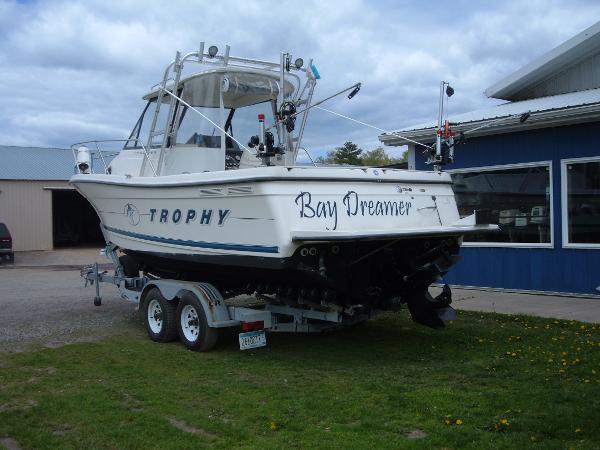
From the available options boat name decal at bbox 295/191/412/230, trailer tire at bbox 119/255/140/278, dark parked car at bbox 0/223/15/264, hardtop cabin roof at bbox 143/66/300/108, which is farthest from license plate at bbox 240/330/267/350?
dark parked car at bbox 0/223/15/264

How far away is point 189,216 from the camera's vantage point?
26.6 ft

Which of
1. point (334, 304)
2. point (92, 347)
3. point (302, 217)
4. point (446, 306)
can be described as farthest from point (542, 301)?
point (92, 347)

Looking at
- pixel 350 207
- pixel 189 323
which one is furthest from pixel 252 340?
pixel 350 207

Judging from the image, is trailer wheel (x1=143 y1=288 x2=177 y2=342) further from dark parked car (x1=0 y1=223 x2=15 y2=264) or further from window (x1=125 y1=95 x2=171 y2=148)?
dark parked car (x1=0 y1=223 x2=15 y2=264)

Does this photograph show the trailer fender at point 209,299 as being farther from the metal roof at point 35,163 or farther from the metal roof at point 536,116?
the metal roof at point 35,163

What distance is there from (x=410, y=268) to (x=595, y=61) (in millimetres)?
8002

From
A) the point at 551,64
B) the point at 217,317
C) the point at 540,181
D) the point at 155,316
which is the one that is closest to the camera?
the point at 217,317

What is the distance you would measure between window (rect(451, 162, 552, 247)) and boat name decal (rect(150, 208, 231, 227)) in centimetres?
549

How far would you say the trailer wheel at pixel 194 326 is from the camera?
8.16 m

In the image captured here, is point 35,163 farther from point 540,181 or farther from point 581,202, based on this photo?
point 581,202

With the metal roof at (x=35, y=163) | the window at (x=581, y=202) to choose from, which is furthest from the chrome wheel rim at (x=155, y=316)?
the metal roof at (x=35, y=163)

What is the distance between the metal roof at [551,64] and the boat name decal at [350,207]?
737 cm

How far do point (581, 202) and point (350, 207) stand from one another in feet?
19.0

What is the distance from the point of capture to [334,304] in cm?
777
